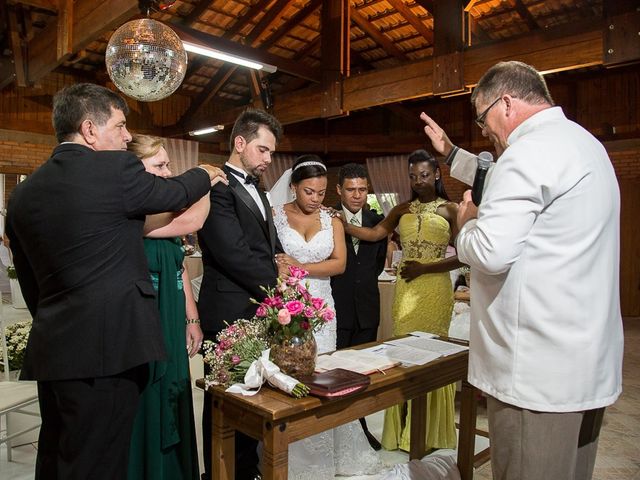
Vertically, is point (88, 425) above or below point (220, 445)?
above

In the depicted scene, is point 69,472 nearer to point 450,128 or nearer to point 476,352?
point 476,352

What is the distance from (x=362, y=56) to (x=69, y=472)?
11603mm

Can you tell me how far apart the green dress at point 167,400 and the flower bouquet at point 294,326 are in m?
0.46

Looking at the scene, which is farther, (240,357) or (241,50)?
(241,50)

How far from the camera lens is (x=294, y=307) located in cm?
178

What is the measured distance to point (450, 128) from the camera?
12.3 metres

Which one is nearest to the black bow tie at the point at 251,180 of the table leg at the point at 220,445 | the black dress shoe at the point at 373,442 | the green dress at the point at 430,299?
the table leg at the point at 220,445

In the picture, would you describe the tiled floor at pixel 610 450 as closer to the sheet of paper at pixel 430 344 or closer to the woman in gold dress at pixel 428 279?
the woman in gold dress at pixel 428 279

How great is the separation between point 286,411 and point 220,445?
0.37 m

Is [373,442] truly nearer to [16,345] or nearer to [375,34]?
[16,345]

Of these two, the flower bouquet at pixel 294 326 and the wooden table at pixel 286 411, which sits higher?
the flower bouquet at pixel 294 326

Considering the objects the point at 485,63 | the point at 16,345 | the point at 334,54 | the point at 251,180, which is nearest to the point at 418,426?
the point at 251,180

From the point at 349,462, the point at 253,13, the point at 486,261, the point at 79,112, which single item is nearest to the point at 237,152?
the point at 79,112

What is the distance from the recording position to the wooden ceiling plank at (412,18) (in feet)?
30.0
